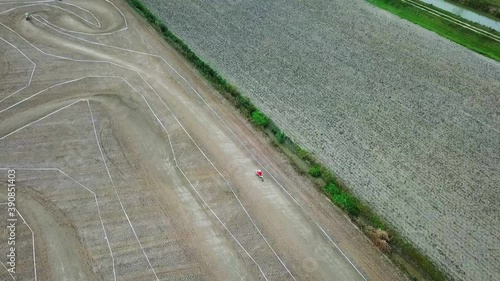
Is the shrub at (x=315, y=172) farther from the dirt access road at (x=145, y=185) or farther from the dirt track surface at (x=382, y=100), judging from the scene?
the dirt track surface at (x=382, y=100)

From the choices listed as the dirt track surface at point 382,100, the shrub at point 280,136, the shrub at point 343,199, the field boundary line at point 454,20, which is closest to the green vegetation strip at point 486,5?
the field boundary line at point 454,20

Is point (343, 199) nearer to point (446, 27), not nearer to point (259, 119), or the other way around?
point (259, 119)

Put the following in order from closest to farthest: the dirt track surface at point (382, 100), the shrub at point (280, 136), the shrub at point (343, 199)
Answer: the shrub at point (343, 199) → the dirt track surface at point (382, 100) → the shrub at point (280, 136)

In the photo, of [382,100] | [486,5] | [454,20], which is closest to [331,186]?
[382,100]

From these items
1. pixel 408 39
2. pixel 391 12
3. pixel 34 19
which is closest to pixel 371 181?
pixel 408 39

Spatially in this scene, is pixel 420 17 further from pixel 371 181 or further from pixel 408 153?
pixel 371 181

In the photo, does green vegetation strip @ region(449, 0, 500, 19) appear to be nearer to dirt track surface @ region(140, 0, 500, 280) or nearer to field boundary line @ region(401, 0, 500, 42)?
field boundary line @ region(401, 0, 500, 42)
